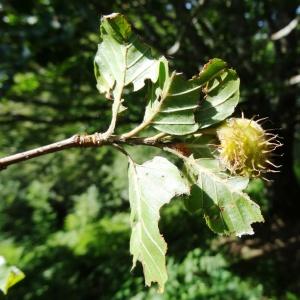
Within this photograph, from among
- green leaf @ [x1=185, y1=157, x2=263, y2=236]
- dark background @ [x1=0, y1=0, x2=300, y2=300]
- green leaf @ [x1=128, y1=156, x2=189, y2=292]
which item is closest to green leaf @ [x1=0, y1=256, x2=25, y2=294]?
green leaf @ [x1=128, y1=156, x2=189, y2=292]

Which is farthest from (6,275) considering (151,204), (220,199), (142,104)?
(142,104)

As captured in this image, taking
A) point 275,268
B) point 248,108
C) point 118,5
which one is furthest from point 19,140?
point 275,268

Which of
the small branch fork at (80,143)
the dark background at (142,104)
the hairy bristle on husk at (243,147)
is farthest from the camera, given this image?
the dark background at (142,104)

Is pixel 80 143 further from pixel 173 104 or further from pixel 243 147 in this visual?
pixel 243 147

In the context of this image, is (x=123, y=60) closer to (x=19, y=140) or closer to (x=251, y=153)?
(x=251, y=153)

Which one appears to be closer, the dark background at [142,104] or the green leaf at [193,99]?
the green leaf at [193,99]

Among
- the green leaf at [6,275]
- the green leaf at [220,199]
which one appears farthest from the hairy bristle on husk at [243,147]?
the green leaf at [6,275]

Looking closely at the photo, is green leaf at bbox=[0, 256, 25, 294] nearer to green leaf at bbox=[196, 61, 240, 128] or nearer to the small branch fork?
the small branch fork

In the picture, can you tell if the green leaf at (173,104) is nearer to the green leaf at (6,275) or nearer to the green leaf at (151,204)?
the green leaf at (151,204)
